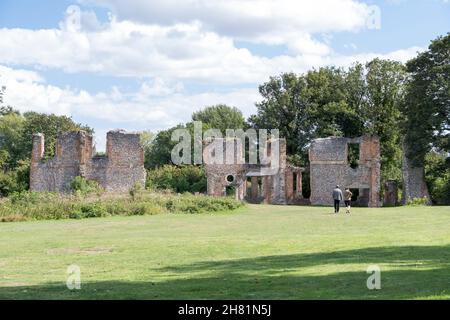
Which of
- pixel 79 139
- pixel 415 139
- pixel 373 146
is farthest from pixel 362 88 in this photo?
pixel 79 139

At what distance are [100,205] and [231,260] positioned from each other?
19.1 metres

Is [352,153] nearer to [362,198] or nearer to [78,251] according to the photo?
[362,198]

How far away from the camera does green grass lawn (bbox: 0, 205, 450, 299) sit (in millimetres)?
10797

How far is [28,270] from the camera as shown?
546 inches

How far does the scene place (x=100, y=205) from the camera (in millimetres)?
32938

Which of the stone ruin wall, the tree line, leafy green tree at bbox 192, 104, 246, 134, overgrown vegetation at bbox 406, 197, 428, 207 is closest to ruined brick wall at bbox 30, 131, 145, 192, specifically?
the tree line

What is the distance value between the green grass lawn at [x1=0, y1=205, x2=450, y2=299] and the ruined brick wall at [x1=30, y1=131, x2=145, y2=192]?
2563 cm

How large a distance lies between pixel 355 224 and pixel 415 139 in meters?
24.9

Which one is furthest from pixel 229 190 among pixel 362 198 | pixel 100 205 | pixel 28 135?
pixel 28 135

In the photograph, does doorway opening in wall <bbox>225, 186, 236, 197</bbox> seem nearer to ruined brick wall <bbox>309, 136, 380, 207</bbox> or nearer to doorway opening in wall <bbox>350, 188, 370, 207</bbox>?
ruined brick wall <bbox>309, 136, 380, 207</bbox>

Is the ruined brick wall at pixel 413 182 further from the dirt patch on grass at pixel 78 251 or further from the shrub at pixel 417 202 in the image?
the dirt patch on grass at pixel 78 251

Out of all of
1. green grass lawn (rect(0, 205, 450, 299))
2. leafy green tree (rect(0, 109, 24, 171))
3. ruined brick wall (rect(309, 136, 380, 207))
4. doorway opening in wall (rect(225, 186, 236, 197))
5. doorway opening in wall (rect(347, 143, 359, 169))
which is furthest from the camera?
leafy green tree (rect(0, 109, 24, 171))

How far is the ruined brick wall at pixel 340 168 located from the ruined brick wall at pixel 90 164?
45.2 ft

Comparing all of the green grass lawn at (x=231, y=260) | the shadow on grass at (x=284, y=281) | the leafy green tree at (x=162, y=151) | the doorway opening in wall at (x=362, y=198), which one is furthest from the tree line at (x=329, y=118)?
the shadow on grass at (x=284, y=281)
